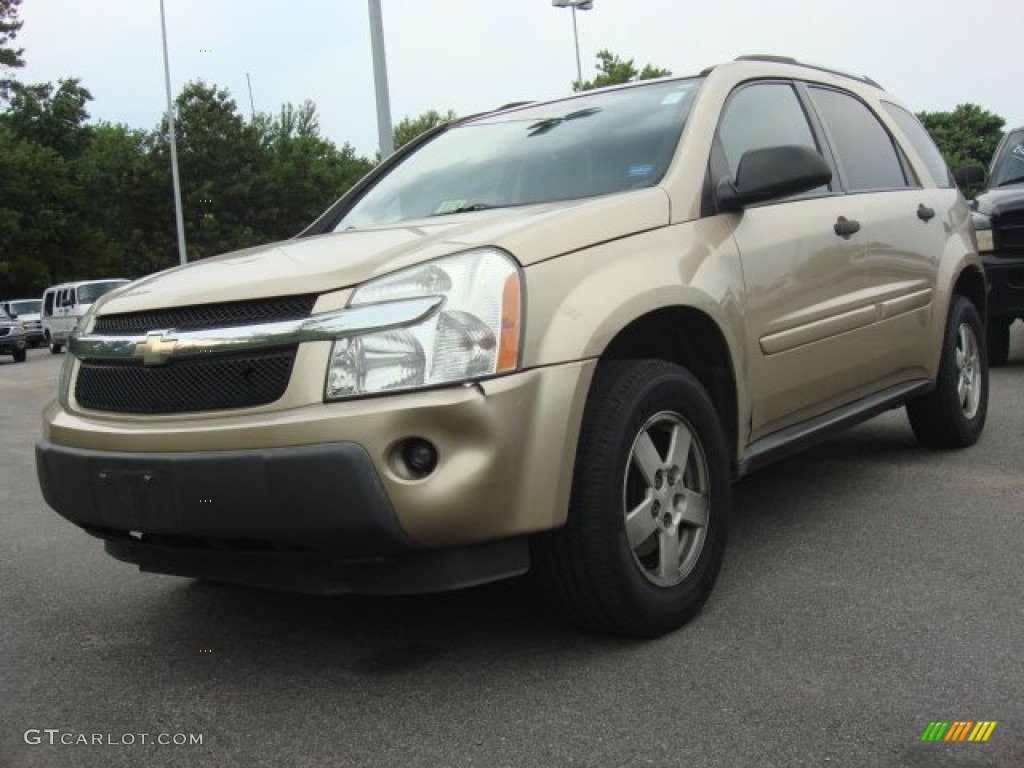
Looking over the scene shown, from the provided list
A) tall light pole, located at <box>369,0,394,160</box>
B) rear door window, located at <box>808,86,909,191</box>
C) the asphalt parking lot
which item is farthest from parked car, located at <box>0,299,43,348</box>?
the asphalt parking lot

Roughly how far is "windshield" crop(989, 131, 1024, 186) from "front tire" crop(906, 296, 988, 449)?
151 inches

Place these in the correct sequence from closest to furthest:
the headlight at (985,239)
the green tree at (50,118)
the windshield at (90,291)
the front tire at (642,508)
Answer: the front tire at (642,508)
the headlight at (985,239)
the windshield at (90,291)
the green tree at (50,118)

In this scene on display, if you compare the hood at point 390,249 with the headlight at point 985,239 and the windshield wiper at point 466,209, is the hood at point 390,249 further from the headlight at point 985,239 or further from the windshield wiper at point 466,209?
the headlight at point 985,239

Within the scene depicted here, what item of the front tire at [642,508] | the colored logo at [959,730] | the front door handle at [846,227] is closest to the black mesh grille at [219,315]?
the front tire at [642,508]

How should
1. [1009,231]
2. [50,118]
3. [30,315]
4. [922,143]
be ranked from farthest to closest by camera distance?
[50,118], [30,315], [1009,231], [922,143]

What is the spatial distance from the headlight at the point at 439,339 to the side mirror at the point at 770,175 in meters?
1.09

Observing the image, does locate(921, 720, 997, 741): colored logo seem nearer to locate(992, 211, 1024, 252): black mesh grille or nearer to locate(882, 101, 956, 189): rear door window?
locate(882, 101, 956, 189): rear door window

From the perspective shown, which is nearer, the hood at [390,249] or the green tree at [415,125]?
the hood at [390,249]

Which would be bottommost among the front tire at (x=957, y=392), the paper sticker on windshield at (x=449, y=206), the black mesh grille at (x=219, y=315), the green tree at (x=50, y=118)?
the front tire at (x=957, y=392)

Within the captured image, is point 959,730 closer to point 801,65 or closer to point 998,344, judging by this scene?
point 801,65

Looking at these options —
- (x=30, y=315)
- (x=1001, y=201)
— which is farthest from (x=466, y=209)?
(x=30, y=315)

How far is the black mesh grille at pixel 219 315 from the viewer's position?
8.92 feet

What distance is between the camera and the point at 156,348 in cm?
284

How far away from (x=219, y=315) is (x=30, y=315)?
36632mm
